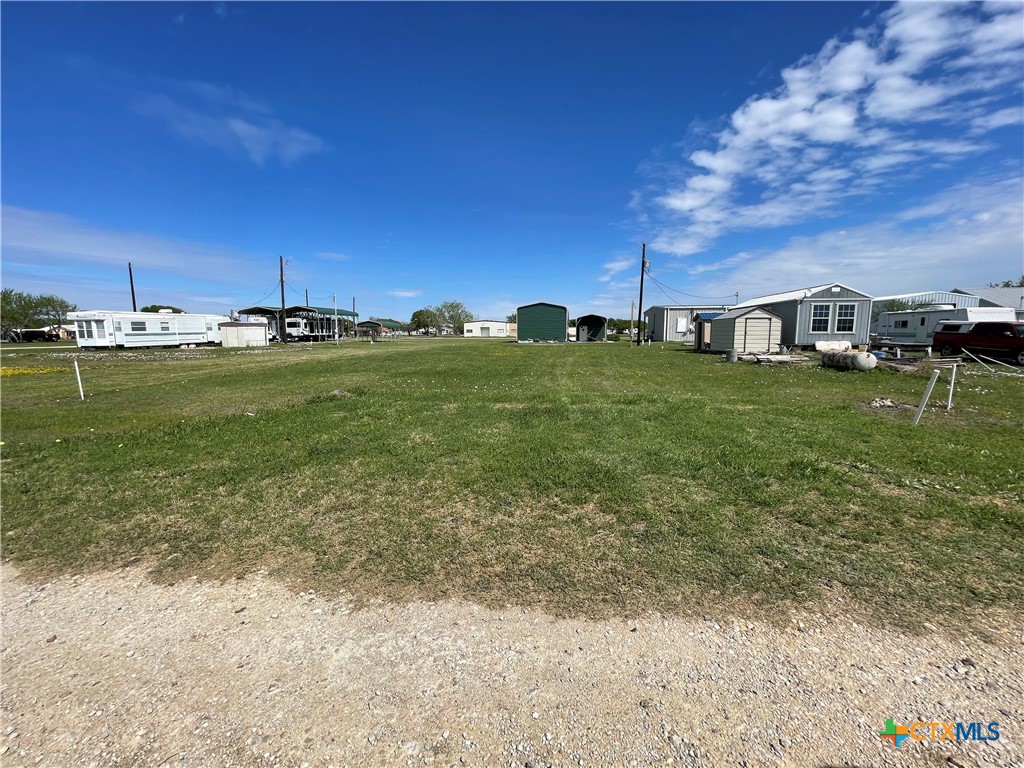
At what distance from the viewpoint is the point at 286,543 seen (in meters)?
3.78

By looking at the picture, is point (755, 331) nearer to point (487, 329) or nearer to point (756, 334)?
point (756, 334)

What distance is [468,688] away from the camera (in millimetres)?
2277

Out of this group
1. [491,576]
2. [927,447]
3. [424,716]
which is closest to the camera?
[424,716]

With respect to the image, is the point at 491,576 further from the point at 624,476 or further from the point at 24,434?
the point at 24,434

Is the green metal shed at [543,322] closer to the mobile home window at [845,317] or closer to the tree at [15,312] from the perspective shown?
the mobile home window at [845,317]

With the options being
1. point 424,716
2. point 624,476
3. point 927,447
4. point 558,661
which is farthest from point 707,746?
point 927,447

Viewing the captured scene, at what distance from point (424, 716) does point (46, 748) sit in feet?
5.28

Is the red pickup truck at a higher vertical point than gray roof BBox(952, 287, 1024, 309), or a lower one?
lower

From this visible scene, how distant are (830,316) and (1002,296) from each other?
2091 cm

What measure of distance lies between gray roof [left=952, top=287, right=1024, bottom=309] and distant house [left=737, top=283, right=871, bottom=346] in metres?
17.3

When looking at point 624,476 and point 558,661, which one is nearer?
point 558,661

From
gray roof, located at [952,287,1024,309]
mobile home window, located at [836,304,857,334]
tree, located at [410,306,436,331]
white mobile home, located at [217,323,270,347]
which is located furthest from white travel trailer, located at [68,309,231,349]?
tree, located at [410,306,436,331]

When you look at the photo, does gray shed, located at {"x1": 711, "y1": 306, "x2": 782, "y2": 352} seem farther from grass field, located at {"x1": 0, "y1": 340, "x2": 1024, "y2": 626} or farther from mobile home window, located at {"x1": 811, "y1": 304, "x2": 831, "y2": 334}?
grass field, located at {"x1": 0, "y1": 340, "x2": 1024, "y2": 626}

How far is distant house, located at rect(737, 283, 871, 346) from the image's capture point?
2495 centimetres
